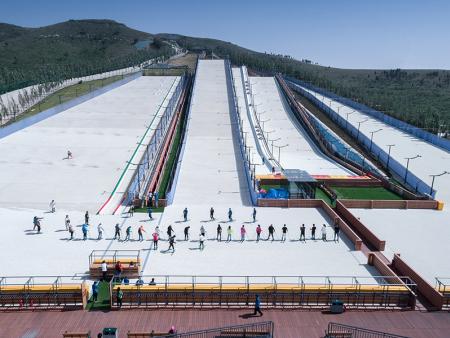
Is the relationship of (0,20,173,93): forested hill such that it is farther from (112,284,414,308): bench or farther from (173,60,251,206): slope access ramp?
(112,284,414,308): bench

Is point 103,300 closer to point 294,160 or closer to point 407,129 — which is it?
point 294,160

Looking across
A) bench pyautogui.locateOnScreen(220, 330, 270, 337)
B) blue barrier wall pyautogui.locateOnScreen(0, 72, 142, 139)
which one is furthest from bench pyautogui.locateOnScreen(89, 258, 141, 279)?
blue barrier wall pyautogui.locateOnScreen(0, 72, 142, 139)

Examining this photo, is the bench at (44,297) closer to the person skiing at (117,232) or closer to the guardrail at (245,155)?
the person skiing at (117,232)

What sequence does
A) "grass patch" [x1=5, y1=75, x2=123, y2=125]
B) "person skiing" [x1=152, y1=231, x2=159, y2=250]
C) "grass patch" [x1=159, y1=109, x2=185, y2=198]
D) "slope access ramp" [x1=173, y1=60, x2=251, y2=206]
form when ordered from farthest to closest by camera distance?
1. "grass patch" [x1=5, y1=75, x2=123, y2=125]
2. "grass patch" [x1=159, y1=109, x2=185, y2=198]
3. "slope access ramp" [x1=173, y1=60, x2=251, y2=206]
4. "person skiing" [x1=152, y1=231, x2=159, y2=250]

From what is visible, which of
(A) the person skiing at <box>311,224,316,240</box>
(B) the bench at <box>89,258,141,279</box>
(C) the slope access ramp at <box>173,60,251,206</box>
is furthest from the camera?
(C) the slope access ramp at <box>173,60,251,206</box>

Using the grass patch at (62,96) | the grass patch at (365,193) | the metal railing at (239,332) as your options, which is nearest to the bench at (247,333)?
the metal railing at (239,332)

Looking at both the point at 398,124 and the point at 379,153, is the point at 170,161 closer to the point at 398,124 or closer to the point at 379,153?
the point at 379,153
